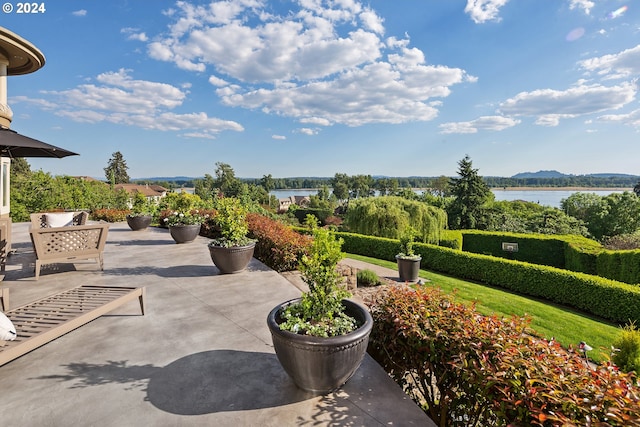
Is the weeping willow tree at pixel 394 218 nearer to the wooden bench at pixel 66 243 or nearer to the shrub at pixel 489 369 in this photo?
the wooden bench at pixel 66 243

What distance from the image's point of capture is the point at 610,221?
26.6 m

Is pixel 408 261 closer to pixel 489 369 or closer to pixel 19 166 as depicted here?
pixel 489 369

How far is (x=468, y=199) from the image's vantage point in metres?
30.7

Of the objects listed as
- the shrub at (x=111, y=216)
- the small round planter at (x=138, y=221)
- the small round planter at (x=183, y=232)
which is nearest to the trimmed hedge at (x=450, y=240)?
the small round planter at (x=183, y=232)

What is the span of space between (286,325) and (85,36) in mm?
11665

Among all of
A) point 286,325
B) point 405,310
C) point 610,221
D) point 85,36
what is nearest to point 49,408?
point 286,325

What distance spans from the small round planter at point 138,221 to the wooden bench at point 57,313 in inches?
313

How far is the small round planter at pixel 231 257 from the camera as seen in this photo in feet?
18.0

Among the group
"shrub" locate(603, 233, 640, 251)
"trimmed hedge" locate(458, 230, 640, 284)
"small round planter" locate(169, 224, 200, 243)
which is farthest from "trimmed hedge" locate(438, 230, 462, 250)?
"small round planter" locate(169, 224, 200, 243)

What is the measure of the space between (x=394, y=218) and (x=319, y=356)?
55.2 feet

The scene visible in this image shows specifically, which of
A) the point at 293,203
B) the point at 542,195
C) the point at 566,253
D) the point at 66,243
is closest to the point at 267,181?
the point at 293,203

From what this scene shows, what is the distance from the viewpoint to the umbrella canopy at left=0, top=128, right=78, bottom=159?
4.74m

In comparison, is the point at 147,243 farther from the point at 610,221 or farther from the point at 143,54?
the point at 610,221

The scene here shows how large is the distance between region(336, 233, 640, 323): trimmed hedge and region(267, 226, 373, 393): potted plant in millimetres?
10473
